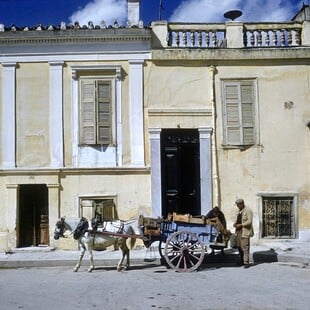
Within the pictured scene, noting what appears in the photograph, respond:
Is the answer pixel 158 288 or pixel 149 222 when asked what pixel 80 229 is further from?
pixel 158 288

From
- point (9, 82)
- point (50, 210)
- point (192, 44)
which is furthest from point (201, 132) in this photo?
point (9, 82)

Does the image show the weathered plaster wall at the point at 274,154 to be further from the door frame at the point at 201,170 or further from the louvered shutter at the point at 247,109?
the door frame at the point at 201,170

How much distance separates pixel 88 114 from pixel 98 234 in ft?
14.0

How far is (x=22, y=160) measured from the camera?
14320 millimetres

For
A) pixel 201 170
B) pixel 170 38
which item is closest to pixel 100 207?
pixel 201 170

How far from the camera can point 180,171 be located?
1470cm

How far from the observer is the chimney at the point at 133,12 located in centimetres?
1496

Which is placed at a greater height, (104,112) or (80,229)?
(104,112)

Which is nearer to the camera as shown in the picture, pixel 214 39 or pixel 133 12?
pixel 214 39

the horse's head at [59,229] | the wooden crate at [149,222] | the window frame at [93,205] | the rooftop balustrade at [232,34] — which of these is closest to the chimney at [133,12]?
the rooftop balustrade at [232,34]

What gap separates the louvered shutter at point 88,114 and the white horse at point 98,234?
3.47 m

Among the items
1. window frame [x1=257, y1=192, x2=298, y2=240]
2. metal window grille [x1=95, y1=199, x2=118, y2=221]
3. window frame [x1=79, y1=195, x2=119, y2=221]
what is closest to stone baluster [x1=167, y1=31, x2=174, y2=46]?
window frame [x1=79, y1=195, x2=119, y2=221]

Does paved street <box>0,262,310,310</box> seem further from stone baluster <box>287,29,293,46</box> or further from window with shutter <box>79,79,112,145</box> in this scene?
stone baluster <box>287,29,293,46</box>

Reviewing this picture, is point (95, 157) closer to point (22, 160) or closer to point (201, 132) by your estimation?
point (22, 160)
